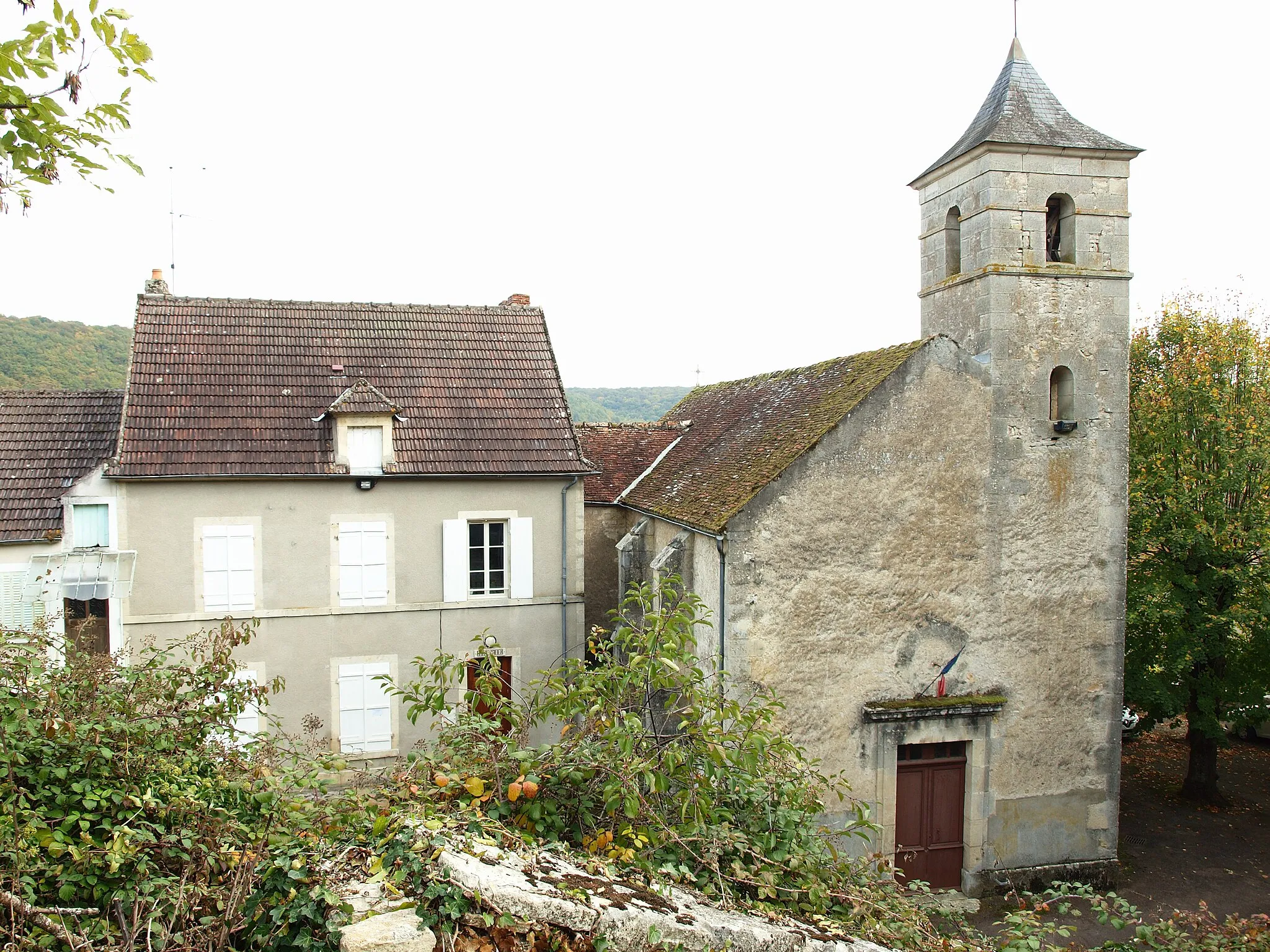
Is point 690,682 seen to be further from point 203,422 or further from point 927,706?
point 203,422

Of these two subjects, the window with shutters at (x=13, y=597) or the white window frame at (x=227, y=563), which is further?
the white window frame at (x=227, y=563)

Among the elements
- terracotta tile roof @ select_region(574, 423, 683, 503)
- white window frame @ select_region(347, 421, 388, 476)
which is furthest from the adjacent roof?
white window frame @ select_region(347, 421, 388, 476)

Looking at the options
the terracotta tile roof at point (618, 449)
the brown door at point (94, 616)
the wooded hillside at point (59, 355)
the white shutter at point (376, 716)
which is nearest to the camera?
the brown door at point (94, 616)

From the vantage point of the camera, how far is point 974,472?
39.0 ft

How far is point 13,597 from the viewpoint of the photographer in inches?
484

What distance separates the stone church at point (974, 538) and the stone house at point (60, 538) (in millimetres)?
7873

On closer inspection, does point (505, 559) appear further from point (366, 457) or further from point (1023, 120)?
point (1023, 120)

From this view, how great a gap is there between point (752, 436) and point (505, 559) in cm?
439

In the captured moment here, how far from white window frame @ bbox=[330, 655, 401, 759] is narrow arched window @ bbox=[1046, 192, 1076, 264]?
1154 cm

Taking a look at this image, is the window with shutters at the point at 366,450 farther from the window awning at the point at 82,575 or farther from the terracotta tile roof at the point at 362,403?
the window awning at the point at 82,575

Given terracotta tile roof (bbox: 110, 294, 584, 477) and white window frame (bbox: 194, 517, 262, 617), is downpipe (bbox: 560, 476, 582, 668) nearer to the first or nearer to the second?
terracotta tile roof (bbox: 110, 294, 584, 477)

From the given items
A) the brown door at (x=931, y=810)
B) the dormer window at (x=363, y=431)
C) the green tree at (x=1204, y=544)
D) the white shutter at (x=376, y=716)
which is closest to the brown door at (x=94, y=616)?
the white shutter at (x=376, y=716)

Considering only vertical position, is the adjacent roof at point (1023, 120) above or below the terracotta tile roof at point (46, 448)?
above

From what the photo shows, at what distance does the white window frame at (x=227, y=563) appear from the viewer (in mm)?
12719
